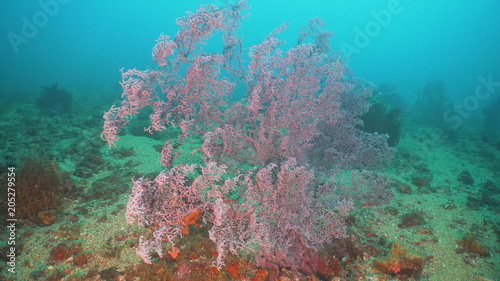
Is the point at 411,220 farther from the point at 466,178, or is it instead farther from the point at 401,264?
the point at 466,178

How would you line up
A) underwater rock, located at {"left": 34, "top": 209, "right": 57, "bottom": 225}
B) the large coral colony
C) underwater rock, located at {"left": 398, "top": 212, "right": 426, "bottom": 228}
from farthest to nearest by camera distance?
underwater rock, located at {"left": 398, "top": 212, "right": 426, "bottom": 228}
underwater rock, located at {"left": 34, "top": 209, "right": 57, "bottom": 225}
the large coral colony

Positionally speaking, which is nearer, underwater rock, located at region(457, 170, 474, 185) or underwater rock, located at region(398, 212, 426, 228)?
underwater rock, located at region(398, 212, 426, 228)

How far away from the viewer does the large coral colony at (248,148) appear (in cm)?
383

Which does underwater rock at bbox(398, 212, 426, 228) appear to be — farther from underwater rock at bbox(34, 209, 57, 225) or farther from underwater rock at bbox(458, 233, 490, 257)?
underwater rock at bbox(34, 209, 57, 225)

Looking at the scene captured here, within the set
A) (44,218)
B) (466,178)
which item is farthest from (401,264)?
(44,218)

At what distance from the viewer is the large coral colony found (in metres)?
3.83

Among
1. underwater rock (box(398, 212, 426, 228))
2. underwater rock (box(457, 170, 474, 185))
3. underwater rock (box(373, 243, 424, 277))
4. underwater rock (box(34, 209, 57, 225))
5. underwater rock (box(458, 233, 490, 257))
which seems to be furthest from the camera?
underwater rock (box(457, 170, 474, 185))

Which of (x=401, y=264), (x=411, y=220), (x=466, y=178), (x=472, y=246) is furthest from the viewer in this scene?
(x=466, y=178)

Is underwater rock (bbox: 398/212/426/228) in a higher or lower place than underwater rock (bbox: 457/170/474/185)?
lower

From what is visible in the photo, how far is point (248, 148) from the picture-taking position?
5.95 m

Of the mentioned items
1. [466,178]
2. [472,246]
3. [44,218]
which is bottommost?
[472,246]

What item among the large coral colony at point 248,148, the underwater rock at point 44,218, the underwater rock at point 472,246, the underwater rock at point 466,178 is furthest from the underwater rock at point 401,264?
the underwater rock at point 44,218

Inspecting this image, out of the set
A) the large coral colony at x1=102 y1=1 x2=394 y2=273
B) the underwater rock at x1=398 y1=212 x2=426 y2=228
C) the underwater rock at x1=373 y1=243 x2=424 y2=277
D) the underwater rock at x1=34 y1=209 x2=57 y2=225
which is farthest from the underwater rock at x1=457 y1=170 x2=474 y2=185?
the underwater rock at x1=34 y1=209 x2=57 y2=225

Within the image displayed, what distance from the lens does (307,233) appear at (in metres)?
3.68
